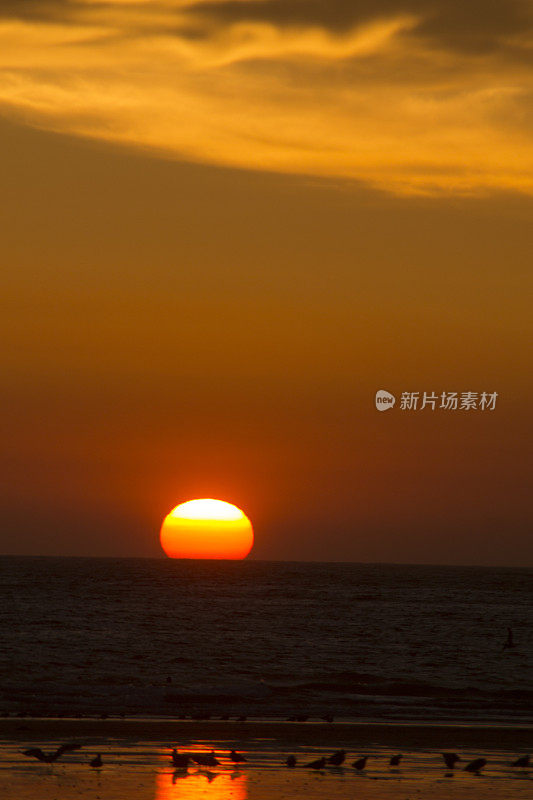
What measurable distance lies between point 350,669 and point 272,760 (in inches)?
1410

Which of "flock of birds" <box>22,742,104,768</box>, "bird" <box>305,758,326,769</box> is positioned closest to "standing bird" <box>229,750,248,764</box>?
"bird" <box>305,758,326,769</box>

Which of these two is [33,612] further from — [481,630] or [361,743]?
[361,743]

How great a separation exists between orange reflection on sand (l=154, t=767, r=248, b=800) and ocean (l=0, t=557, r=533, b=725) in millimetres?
11206

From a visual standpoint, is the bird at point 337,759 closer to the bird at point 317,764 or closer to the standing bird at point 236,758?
the bird at point 317,764

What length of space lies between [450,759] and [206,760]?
4.90m

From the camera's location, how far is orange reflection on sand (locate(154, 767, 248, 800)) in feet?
61.1

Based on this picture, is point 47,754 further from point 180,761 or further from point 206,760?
point 206,760

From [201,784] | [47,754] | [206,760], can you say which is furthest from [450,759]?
[47,754]

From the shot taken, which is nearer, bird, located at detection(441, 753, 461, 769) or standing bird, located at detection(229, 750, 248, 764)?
bird, located at detection(441, 753, 461, 769)

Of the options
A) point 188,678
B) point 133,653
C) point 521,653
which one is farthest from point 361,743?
point 521,653

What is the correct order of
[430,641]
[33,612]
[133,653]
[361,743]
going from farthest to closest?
[33,612], [430,641], [133,653], [361,743]

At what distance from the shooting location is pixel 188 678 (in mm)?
50156

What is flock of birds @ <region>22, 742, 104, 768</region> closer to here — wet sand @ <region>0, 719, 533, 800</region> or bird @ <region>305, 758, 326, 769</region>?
wet sand @ <region>0, 719, 533, 800</region>

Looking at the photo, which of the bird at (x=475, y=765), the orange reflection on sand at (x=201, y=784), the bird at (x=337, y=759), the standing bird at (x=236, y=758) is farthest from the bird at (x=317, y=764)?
the bird at (x=475, y=765)
